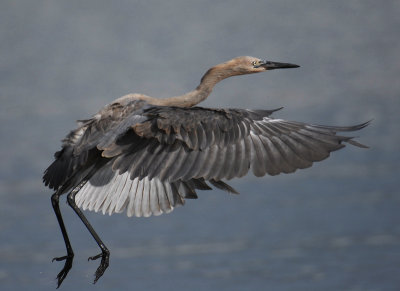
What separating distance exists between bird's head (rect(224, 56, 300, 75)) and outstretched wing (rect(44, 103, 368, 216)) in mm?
1549

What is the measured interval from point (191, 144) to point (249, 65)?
222cm

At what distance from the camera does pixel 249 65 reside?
37.3ft

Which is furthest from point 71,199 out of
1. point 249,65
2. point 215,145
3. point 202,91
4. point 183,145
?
point 249,65

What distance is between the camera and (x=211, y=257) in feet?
41.9

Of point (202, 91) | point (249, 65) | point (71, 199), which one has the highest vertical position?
point (249, 65)

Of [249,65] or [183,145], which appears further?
[249,65]

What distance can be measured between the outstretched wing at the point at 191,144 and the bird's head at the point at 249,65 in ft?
5.08

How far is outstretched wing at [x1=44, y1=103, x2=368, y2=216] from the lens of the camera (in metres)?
9.31

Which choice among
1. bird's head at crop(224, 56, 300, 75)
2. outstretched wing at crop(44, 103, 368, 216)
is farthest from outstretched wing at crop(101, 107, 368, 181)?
bird's head at crop(224, 56, 300, 75)

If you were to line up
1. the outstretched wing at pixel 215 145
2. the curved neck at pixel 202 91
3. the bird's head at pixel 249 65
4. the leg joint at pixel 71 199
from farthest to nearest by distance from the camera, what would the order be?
the bird's head at pixel 249 65 < the curved neck at pixel 202 91 < the leg joint at pixel 71 199 < the outstretched wing at pixel 215 145

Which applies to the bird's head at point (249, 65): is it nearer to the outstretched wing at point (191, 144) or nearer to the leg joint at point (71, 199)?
the outstretched wing at point (191, 144)

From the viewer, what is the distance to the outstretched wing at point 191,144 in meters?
9.31

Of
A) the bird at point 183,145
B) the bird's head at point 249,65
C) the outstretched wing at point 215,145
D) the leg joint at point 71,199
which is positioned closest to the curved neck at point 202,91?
the bird's head at point 249,65

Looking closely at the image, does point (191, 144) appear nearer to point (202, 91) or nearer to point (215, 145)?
point (215, 145)
